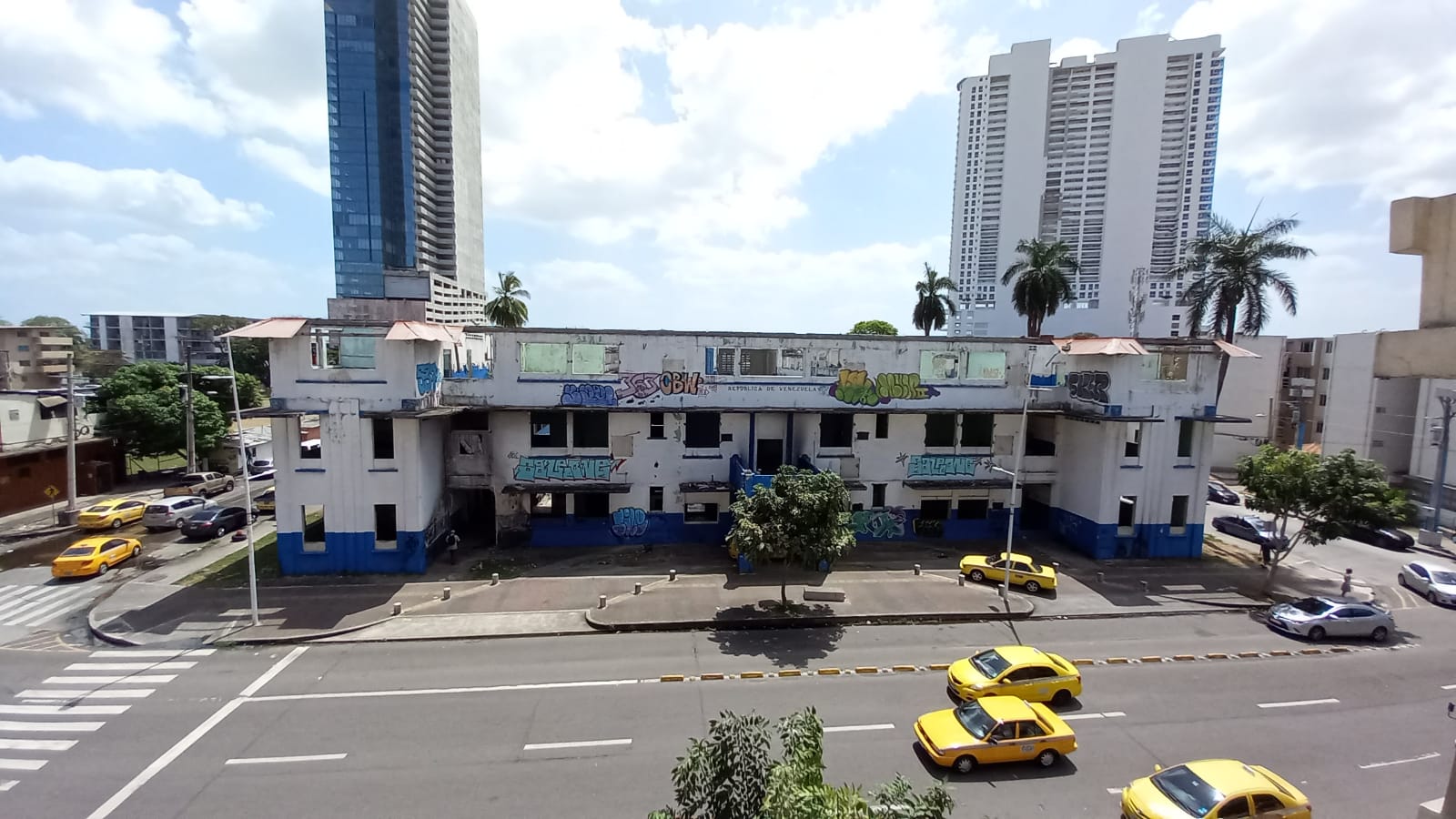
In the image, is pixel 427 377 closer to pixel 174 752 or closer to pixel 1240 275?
pixel 174 752

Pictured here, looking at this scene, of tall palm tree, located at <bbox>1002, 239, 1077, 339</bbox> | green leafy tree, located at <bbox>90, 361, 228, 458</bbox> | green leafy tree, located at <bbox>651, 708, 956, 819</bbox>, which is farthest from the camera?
tall palm tree, located at <bbox>1002, 239, 1077, 339</bbox>

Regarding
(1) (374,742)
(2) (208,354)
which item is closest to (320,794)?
(1) (374,742)

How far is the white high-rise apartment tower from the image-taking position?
89062mm

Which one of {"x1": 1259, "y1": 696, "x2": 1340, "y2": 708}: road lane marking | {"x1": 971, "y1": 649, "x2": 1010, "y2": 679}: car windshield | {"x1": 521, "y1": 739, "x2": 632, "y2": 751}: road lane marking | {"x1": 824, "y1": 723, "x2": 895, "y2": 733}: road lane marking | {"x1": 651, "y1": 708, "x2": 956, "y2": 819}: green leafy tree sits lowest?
{"x1": 1259, "y1": 696, "x2": 1340, "y2": 708}: road lane marking

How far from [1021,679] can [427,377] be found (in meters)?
25.1

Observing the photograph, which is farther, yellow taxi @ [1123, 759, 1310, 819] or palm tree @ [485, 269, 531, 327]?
palm tree @ [485, 269, 531, 327]

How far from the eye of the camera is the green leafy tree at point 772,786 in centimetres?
521

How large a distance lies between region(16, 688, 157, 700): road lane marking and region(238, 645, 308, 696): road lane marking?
2549 mm

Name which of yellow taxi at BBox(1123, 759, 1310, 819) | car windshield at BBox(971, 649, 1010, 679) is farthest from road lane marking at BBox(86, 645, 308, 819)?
yellow taxi at BBox(1123, 759, 1310, 819)

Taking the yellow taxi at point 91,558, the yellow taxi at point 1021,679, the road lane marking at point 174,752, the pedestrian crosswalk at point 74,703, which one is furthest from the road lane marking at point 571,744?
the yellow taxi at point 91,558

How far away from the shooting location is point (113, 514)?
3412 centimetres

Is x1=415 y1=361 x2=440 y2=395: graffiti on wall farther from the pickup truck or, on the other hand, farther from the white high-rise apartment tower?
the white high-rise apartment tower

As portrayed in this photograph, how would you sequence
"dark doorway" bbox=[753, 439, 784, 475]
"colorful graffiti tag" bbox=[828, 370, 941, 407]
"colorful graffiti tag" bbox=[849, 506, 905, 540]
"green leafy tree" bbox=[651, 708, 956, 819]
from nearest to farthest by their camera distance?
"green leafy tree" bbox=[651, 708, 956, 819] → "colorful graffiti tag" bbox=[828, 370, 941, 407] → "dark doorway" bbox=[753, 439, 784, 475] → "colorful graffiti tag" bbox=[849, 506, 905, 540]

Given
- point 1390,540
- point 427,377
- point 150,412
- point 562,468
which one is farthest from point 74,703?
point 1390,540
